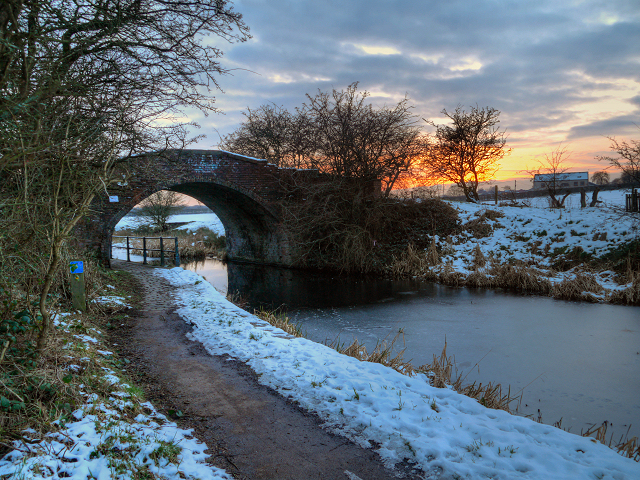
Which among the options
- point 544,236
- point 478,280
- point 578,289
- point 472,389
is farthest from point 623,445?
point 544,236

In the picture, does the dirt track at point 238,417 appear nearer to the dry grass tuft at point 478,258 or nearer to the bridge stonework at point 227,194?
the bridge stonework at point 227,194

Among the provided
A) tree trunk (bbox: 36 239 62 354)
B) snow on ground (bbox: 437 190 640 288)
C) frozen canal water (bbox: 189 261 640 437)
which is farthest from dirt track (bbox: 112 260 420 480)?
snow on ground (bbox: 437 190 640 288)

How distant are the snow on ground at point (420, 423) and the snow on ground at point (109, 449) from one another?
3.81ft

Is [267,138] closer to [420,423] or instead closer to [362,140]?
[362,140]

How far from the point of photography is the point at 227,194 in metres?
16.8

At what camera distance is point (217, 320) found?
21.5 feet

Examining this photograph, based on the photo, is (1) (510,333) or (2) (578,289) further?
(2) (578,289)

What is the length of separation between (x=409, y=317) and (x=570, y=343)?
3.19m

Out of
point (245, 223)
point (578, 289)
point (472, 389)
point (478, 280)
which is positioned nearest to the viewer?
point (472, 389)

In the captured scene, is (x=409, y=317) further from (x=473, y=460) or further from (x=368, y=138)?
(x=368, y=138)

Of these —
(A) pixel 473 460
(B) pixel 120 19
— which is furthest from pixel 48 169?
(A) pixel 473 460

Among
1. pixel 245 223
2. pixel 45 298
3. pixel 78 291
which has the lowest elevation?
pixel 78 291

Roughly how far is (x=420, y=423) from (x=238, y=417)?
5.08ft

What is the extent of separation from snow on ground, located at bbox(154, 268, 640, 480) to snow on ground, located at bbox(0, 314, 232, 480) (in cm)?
116
